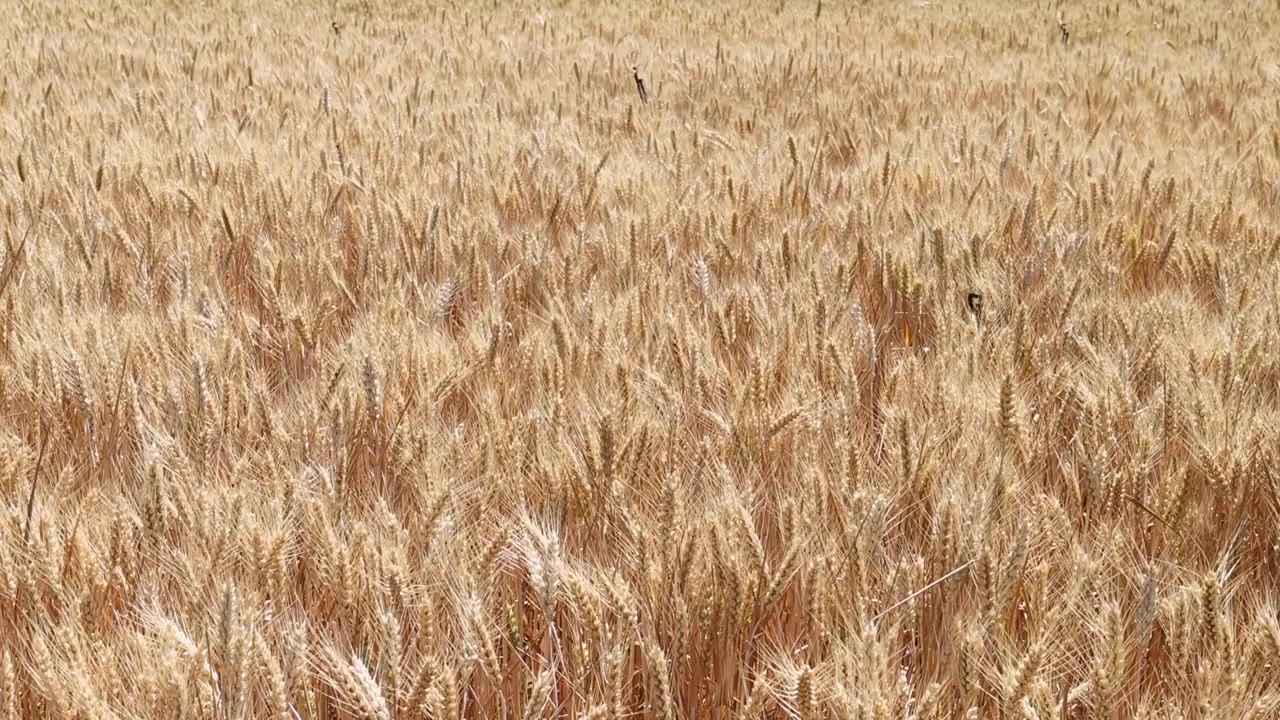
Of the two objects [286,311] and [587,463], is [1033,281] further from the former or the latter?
[286,311]

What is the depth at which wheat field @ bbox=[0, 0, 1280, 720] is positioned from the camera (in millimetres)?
933

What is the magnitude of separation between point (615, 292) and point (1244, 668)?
132 cm

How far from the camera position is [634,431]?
4.17 feet

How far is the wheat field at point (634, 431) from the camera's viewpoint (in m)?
0.93

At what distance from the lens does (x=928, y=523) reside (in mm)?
1245

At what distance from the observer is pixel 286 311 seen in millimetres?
1776

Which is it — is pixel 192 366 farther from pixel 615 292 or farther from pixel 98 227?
pixel 98 227

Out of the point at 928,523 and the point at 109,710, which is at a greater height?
the point at 109,710

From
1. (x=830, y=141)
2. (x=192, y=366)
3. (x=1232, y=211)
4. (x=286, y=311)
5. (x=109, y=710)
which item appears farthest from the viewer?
(x=830, y=141)

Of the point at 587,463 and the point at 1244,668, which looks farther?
the point at 587,463

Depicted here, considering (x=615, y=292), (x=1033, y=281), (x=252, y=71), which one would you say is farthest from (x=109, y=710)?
(x=252, y=71)

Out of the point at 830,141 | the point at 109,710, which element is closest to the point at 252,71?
the point at 830,141

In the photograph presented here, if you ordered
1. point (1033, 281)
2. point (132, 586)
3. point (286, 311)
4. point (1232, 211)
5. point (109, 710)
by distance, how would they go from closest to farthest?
point (109, 710) < point (132, 586) < point (286, 311) < point (1033, 281) < point (1232, 211)

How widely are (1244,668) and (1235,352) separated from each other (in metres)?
0.75
